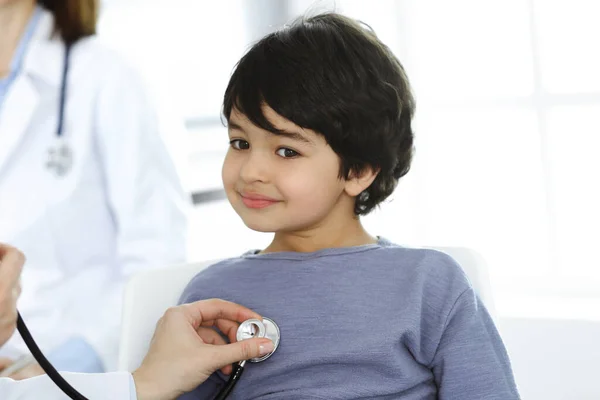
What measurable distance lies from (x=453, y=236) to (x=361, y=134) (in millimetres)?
1347

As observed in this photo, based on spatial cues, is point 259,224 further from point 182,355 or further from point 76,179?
point 76,179

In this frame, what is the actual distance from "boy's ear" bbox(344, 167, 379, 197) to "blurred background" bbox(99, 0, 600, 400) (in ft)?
3.11

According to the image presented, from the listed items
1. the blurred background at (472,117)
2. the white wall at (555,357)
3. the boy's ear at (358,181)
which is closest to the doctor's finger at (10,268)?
the boy's ear at (358,181)

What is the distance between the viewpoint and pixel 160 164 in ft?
5.45

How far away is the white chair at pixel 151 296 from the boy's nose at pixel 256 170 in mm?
241

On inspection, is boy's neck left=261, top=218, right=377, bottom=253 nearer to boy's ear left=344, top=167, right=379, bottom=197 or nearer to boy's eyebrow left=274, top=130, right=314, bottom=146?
boy's ear left=344, top=167, right=379, bottom=197

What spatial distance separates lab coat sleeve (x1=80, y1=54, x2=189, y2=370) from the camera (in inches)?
63.8

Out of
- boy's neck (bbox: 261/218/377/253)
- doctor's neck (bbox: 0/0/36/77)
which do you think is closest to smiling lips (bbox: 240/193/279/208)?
boy's neck (bbox: 261/218/377/253)

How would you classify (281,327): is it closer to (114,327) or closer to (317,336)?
(317,336)

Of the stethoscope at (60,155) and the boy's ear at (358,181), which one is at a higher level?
the stethoscope at (60,155)

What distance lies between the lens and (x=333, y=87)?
3.92 ft

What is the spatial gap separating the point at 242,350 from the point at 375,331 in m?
0.18

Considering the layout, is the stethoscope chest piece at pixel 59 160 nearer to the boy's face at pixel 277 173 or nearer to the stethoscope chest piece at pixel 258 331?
the boy's face at pixel 277 173

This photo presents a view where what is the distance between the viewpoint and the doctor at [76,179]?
160 cm
